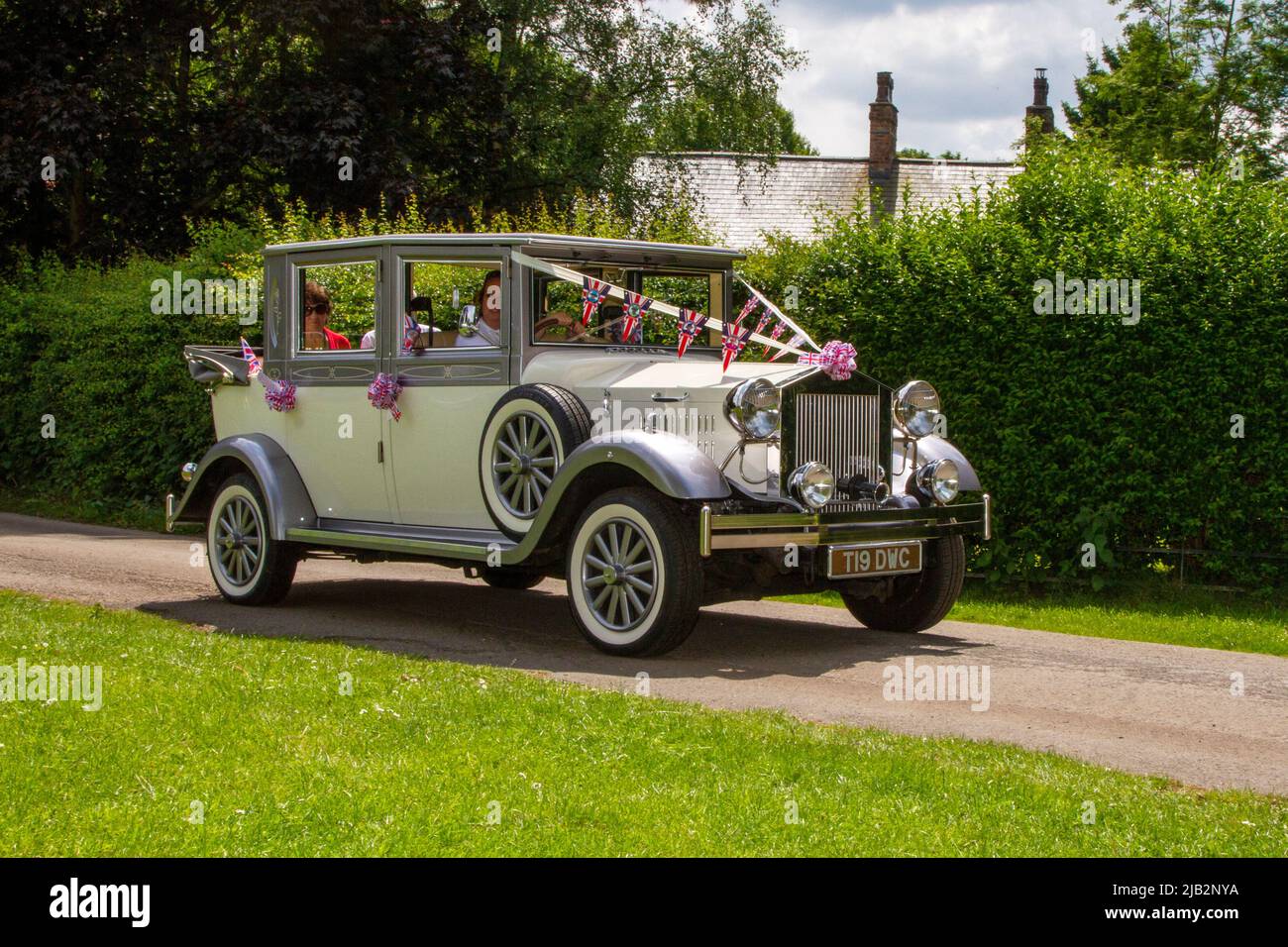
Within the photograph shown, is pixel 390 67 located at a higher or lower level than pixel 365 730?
higher

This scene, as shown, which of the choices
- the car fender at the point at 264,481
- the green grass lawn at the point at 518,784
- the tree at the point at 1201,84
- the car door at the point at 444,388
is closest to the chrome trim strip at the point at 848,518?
the green grass lawn at the point at 518,784

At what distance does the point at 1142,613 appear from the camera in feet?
33.7

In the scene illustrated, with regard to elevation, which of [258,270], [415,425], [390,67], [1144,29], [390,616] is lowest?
[390,616]

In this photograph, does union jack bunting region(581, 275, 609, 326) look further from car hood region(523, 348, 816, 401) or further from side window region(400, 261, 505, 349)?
side window region(400, 261, 505, 349)

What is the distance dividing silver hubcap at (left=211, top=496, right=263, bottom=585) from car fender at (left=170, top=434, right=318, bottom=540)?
0.25 m

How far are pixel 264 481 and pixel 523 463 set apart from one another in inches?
86.0

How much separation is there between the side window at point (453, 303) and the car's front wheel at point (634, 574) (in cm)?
145

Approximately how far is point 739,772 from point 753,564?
116 inches

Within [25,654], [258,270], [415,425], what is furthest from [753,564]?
[258,270]

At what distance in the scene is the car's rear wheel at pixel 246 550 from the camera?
9695 millimetres

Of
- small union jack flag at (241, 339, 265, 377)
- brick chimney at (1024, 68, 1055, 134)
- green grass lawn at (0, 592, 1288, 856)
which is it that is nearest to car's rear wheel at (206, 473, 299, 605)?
small union jack flag at (241, 339, 265, 377)

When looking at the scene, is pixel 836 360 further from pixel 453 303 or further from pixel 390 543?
pixel 390 543
